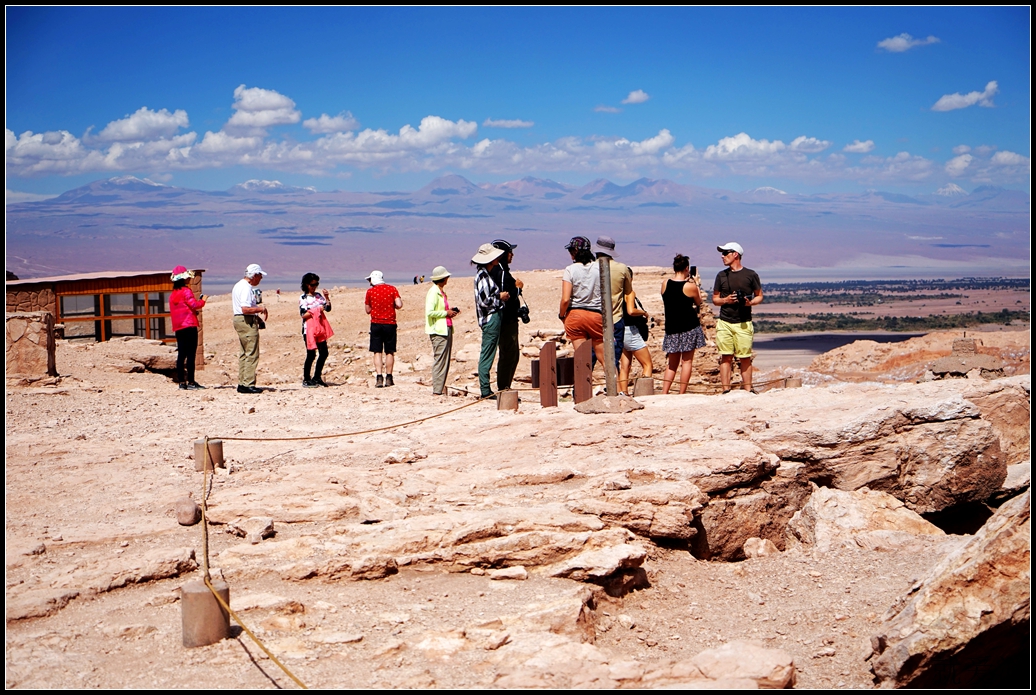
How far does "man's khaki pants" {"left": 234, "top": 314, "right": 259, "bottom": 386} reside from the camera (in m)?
12.4

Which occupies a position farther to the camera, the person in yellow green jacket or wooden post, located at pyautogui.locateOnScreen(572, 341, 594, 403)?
the person in yellow green jacket

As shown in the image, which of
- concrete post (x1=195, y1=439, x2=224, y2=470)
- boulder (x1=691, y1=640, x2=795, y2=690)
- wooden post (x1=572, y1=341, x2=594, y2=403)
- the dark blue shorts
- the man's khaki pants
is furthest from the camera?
the dark blue shorts

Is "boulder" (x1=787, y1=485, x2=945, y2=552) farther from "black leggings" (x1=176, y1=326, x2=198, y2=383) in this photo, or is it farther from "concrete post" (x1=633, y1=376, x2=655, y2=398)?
"black leggings" (x1=176, y1=326, x2=198, y2=383)

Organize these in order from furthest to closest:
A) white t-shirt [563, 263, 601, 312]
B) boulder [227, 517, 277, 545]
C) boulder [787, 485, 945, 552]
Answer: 1. white t-shirt [563, 263, 601, 312]
2. boulder [787, 485, 945, 552]
3. boulder [227, 517, 277, 545]

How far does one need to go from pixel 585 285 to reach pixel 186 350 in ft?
20.3

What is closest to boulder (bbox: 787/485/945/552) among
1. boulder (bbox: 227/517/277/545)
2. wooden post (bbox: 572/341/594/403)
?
wooden post (bbox: 572/341/594/403)

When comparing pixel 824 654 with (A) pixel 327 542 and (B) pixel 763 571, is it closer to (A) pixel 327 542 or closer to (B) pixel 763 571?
(B) pixel 763 571

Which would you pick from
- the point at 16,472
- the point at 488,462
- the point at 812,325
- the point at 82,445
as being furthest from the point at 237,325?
the point at 812,325

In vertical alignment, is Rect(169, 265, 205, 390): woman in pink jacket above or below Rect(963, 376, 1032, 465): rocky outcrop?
above

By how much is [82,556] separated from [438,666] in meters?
2.98

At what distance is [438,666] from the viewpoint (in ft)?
15.9

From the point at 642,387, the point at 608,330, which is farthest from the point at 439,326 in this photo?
the point at 608,330

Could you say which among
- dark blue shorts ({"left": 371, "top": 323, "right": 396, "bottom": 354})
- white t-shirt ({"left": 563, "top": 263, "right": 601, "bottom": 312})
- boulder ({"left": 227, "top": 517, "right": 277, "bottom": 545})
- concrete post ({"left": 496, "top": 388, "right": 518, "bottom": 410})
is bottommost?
boulder ({"left": 227, "top": 517, "right": 277, "bottom": 545})

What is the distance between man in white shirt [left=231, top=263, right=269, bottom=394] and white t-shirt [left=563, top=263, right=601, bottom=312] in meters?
4.65
